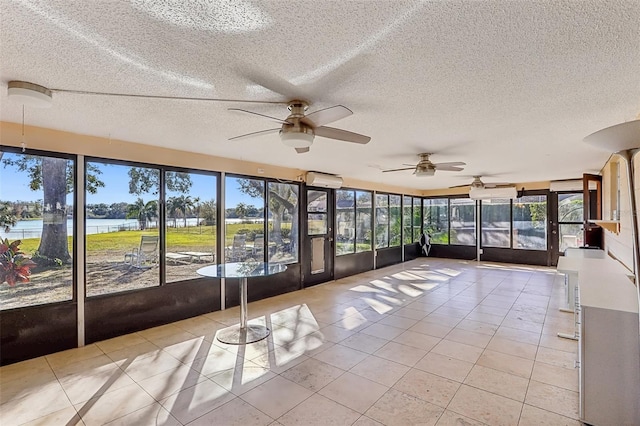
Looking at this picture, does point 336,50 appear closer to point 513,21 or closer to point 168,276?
point 513,21

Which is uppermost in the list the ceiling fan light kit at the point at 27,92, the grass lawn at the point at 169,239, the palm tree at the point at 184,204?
the ceiling fan light kit at the point at 27,92

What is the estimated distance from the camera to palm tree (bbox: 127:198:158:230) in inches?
159

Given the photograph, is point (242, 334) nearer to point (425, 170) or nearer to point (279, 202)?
point (279, 202)

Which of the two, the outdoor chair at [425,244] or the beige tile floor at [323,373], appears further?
the outdoor chair at [425,244]

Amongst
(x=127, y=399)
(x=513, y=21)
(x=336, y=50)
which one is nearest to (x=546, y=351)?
(x=513, y=21)

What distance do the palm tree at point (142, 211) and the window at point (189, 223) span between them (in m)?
0.16

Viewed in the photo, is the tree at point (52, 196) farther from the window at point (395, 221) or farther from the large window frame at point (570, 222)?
the large window frame at point (570, 222)

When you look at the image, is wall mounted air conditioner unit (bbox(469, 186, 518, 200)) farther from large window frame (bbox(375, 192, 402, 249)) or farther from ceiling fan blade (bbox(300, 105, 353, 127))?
ceiling fan blade (bbox(300, 105, 353, 127))

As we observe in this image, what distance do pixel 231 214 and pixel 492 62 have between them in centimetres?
409

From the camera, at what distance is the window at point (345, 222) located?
714cm

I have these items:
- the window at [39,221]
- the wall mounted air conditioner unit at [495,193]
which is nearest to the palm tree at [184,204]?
the window at [39,221]

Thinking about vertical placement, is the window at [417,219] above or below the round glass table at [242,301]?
above

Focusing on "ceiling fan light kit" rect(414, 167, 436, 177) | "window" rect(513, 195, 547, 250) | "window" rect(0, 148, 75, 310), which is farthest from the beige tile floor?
"window" rect(513, 195, 547, 250)

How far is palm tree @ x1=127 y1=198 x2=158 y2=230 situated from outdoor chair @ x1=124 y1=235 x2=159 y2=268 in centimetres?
18
